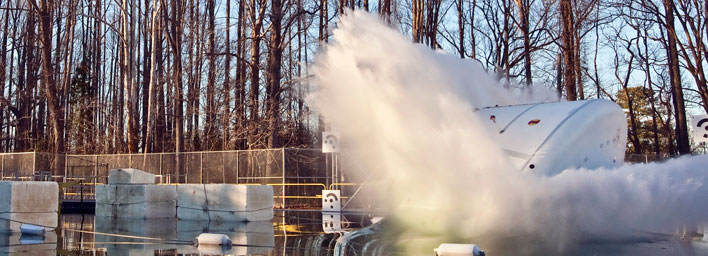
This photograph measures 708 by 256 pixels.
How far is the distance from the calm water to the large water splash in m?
0.80

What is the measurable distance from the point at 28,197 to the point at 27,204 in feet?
0.64

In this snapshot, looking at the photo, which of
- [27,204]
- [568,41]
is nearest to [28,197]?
[27,204]

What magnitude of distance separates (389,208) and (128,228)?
6.70 meters

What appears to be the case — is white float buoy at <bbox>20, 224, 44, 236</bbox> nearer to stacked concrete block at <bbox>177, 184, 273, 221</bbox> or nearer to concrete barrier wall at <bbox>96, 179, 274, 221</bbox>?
concrete barrier wall at <bbox>96, 179, 274, 221</bbox>

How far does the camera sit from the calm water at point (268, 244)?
432 inches

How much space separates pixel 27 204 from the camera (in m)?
16.1

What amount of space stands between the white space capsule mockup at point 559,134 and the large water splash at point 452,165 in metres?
0.58

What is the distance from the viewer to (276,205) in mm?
29562

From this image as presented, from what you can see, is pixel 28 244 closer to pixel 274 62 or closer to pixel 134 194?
pixel 134 194

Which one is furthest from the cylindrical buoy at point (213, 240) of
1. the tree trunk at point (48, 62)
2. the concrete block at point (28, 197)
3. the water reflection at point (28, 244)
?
the tree trunk at point (48, 62)

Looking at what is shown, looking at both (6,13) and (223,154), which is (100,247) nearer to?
(223,154)

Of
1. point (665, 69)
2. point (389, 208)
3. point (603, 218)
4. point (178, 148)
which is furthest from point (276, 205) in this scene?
point (665, 69)

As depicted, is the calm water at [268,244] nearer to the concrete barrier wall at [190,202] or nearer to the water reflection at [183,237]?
the water reflection at [183,237]

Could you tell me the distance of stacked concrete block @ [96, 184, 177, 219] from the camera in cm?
1959
